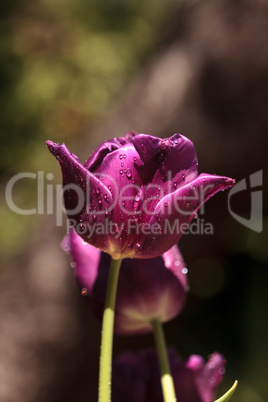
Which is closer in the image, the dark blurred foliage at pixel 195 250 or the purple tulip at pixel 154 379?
the purple tulip at pixel 154 379

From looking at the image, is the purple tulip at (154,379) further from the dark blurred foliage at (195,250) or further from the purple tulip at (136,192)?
the dark blurred foliage at (195,250)

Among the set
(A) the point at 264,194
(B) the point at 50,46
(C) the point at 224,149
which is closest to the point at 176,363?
(C) the point at 224,149

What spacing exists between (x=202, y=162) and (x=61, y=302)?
0.54 metres

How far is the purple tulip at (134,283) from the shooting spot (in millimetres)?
421

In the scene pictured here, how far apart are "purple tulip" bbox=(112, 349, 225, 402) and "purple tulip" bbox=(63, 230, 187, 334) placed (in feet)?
0.09

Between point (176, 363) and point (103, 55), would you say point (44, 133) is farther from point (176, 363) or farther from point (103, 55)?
point (176, 363)

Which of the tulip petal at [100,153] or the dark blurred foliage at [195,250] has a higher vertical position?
the tulip petal at [100,153]

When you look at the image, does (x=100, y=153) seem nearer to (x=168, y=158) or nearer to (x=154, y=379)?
(x=168, y=158)

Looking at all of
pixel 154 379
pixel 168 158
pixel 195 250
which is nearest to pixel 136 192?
pixel 168 158

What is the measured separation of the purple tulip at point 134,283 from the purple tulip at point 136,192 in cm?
5

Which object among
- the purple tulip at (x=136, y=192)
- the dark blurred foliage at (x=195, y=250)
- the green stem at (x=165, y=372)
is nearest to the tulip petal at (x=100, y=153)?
the purple tulip at (x=136, y=192)

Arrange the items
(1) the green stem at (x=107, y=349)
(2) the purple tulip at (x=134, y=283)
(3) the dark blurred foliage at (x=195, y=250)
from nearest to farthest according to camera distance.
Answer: (1) the green stem at (x=107, y=349), (2) the purple tulip at (x=134, y=283), (3) the dark blurred foliage at (x=195, y=250)

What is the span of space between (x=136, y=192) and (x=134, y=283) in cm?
9

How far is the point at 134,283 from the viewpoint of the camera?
426mm
